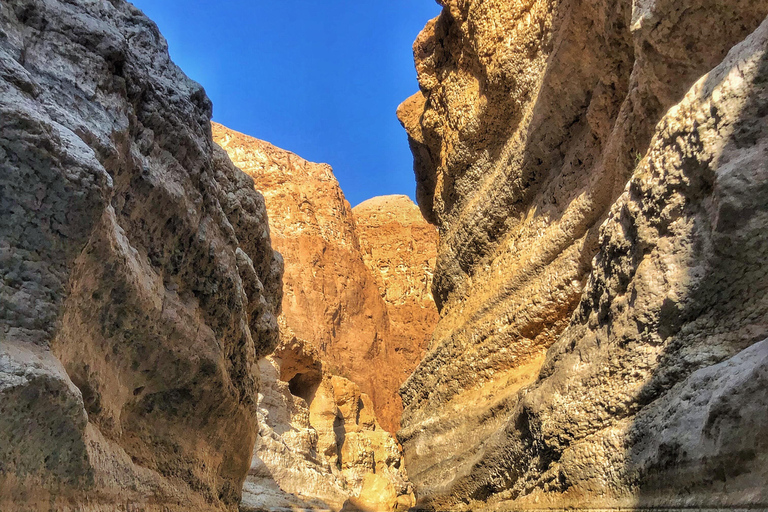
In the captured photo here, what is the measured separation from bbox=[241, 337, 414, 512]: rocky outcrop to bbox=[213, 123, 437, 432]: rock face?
377 centimetres

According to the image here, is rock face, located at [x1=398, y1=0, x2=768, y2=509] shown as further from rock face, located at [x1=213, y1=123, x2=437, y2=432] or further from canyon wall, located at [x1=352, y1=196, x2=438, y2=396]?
canyon wall, located at [x1=352, y1=196, x2=438, y2=396]

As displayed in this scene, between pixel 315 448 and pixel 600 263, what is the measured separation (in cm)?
1032

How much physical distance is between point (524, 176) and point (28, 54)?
3789mm

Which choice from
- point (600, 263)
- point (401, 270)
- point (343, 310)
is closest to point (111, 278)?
point (600, 263)

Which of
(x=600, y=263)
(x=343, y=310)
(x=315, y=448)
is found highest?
(x=343, y=310)

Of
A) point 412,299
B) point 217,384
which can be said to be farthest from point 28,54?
point 412,299

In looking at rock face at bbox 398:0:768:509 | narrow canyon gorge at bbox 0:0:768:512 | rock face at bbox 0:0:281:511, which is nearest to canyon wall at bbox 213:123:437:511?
Answer: rock face at bbox 398:0:768:509

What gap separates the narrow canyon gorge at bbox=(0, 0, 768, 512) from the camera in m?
1.68

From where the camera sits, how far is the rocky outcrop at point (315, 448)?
32.2 feet

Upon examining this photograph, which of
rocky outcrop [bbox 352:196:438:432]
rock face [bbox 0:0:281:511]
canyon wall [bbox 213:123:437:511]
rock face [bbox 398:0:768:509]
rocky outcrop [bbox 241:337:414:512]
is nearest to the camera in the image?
rock face [bbox 0:0:281:511]

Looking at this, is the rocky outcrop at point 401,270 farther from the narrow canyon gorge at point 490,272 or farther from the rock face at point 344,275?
the narrow canyon gorge at point 490,272

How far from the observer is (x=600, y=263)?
305 centimetres

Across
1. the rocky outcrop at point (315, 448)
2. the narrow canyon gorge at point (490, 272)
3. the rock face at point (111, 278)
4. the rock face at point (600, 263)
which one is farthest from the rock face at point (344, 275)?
the rock face at point (111, 278)

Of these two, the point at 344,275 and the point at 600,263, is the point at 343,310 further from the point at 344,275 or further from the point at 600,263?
the point at 600,263
